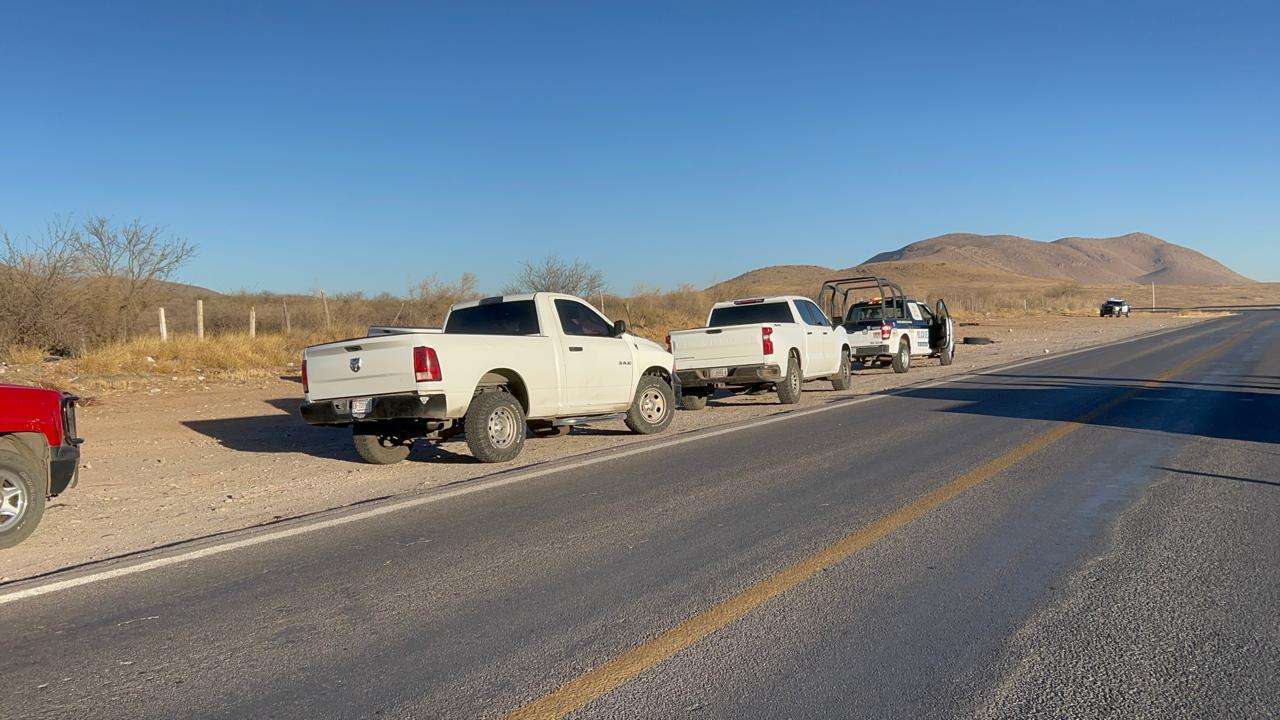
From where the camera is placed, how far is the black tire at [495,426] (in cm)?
1056

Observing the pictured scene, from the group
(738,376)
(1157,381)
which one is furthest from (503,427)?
(1157,381)

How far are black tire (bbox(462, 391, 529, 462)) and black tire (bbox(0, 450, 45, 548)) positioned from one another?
13.4ft

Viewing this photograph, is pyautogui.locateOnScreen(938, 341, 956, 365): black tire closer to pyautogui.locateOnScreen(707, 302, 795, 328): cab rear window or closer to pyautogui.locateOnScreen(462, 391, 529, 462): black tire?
pyautogui.locateOnScreen(707, 302, 795, 328): cab rear window

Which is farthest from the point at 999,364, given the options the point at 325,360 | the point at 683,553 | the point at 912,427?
the point at 683,553

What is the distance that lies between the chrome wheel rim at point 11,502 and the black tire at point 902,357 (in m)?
19.3

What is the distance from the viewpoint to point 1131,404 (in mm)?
14438

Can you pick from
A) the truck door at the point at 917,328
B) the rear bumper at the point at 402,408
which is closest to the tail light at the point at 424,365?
the rear bumper at the point at 402,408

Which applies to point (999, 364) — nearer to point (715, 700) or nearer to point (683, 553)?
point (683, 553)

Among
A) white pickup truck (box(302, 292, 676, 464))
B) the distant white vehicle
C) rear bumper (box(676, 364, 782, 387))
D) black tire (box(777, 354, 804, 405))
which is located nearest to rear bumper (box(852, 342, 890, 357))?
black tire (box(777, 354, 804, 405))

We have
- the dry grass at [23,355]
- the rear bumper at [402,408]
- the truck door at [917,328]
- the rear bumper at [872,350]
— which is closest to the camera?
the rear bumper at [402,408]

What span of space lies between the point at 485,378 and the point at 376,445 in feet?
5.02

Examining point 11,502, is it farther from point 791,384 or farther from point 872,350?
point 872,350

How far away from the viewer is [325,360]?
10.7 metres

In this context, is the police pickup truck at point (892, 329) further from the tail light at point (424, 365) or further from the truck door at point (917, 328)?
the tail light at point (424, 365)
